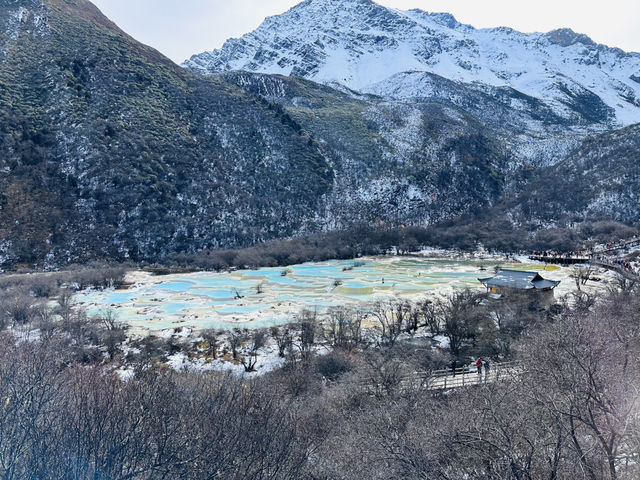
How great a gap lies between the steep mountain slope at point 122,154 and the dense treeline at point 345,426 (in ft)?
145

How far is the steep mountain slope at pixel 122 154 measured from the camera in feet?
177

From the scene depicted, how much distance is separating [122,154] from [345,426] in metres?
62.8

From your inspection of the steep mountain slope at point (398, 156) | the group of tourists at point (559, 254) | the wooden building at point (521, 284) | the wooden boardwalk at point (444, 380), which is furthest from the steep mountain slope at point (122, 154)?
the wooden boardwalk at point (444, 380)

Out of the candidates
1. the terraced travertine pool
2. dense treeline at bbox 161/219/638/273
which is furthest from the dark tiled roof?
dense treeline at bbox 161/219/638/273

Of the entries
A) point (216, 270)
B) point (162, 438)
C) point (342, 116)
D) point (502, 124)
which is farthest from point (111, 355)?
point (502, 124)

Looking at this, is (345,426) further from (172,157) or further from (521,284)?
(172,157)

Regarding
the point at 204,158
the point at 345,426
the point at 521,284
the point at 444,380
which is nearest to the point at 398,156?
the point at 204,158

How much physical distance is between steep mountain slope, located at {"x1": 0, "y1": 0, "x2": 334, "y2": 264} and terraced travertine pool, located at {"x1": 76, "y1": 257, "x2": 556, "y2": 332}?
13.1 meters

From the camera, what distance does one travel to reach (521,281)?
1377 inches

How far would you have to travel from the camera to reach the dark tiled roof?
33.6 meters

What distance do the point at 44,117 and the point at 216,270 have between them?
129 feet

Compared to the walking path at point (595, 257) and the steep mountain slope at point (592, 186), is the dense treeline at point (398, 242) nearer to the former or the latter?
the walking path at point (595, 257)

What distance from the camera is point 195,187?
219 feet

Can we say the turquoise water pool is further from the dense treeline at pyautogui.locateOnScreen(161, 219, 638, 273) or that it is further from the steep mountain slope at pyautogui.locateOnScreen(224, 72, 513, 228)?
the steep mountain slope at pyautogui.locateOnScreen(224, 72, 513, 228)
